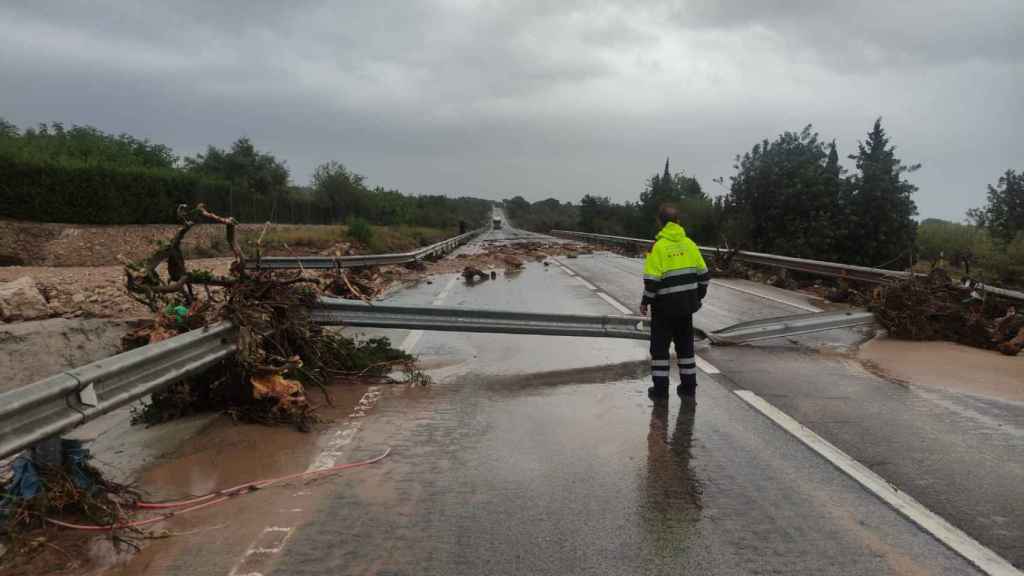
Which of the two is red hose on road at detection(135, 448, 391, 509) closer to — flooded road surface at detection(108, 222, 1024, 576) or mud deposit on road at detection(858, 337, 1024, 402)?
flooded road surface at detection(108, 222, 1024, 576)

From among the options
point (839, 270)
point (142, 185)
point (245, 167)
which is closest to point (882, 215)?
point (839, 270)

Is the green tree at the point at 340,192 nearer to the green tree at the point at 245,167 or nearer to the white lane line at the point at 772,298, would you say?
the green tree at the point at 245,167

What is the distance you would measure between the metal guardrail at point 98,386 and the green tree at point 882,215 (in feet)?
87.4

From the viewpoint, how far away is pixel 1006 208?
35594 millimetres

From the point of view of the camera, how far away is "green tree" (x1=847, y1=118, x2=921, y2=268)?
27016 millimetres

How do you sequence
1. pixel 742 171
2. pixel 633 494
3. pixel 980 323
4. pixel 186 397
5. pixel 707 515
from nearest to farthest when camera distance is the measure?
pixel 707 515 → pixel 633 494 → pixel 186 397 → pixel 980 323 → pixel 742 171

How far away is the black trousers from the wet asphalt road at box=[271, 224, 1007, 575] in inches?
12.0

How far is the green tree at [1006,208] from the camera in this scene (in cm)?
3456

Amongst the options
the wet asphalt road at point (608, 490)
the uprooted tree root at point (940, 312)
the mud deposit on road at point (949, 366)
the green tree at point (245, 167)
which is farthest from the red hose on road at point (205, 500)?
the green tree at point (245, 167)

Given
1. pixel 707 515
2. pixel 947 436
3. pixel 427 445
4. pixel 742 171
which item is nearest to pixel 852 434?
pixel 947 436

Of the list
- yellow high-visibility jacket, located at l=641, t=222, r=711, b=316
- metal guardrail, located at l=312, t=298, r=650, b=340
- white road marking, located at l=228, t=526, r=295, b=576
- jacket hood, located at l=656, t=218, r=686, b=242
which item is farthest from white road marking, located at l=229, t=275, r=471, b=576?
jacket hood, located at l=656, t=218, r=686, b=242

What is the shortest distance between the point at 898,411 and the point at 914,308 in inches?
180

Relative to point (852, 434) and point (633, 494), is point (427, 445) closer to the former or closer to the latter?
point (633, 494)

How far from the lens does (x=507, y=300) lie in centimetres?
1445
